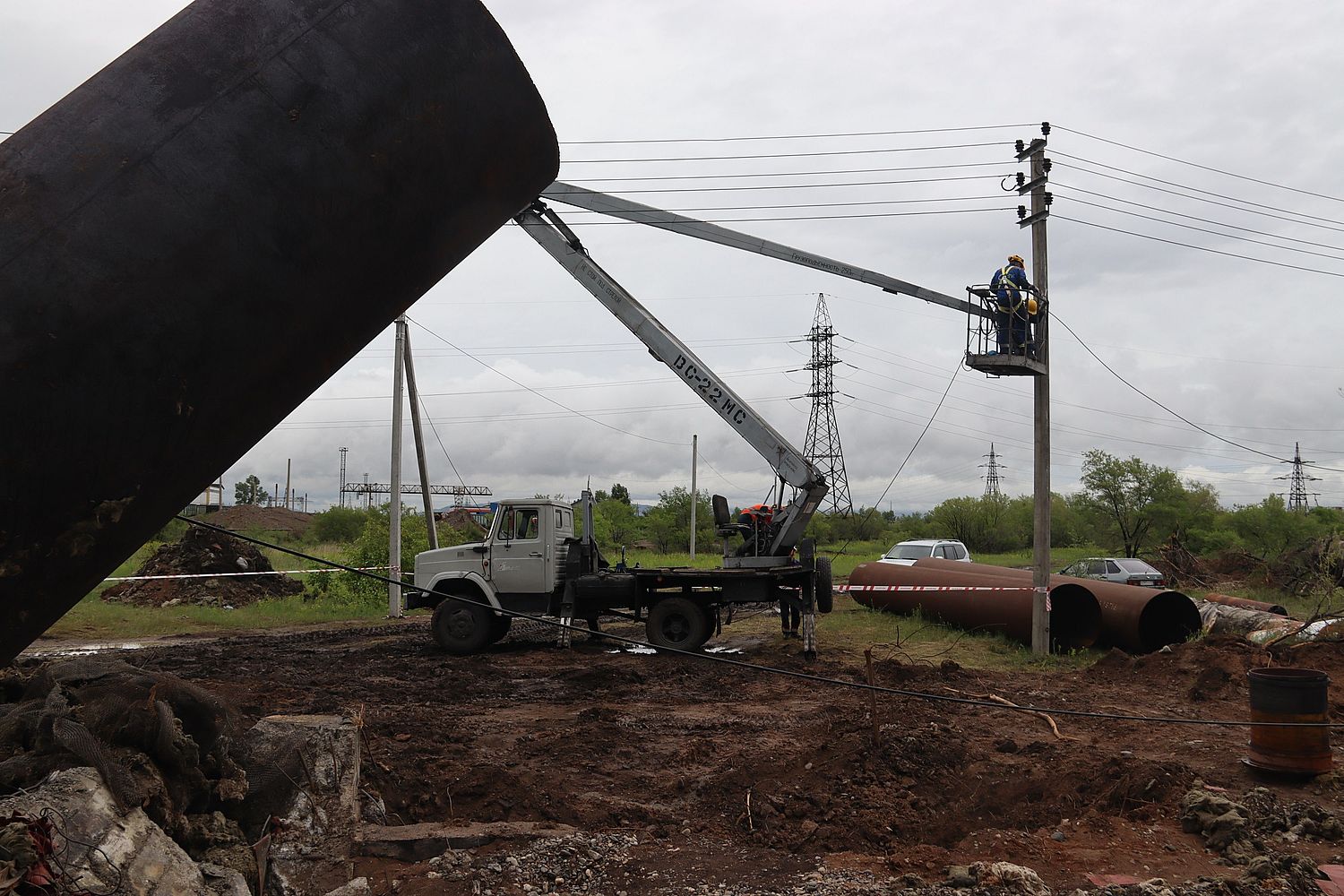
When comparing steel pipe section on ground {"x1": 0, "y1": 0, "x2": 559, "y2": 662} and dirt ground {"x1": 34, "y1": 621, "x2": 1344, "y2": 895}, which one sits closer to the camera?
steel pipe section on ground {"x1": 0, "y1": 0, "x2": 559, "y2": 662}

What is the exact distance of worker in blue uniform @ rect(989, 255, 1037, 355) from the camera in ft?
40.5

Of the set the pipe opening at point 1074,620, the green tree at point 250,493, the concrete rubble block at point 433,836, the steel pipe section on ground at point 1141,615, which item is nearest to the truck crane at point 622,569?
the pipe opening at point 1074,620

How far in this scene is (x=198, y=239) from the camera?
5.54 feet

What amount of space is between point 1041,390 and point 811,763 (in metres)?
7.95

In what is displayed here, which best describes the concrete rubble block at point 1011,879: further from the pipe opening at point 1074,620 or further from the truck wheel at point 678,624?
the pipe opening at point 1074,620

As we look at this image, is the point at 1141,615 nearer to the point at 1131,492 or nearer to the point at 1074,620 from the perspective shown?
the point at 1074,620

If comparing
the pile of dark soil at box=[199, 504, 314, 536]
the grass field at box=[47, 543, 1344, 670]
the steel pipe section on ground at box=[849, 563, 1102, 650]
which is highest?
the pile of dark soil at box=[199, 504, 314, 536]

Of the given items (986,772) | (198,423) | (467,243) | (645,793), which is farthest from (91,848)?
(986,772)

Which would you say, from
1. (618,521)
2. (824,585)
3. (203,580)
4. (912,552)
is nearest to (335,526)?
(618,521)

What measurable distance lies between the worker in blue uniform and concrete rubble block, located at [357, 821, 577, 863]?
9427 millimetres

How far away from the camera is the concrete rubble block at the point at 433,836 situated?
A: 16.5 ft

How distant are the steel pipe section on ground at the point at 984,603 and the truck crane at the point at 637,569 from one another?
2612 millimetres

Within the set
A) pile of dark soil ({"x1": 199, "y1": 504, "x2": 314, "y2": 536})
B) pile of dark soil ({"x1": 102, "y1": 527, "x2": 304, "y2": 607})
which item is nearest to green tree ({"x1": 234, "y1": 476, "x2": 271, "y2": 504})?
pile of dark soil ({"x1": 199, "y1": 504, "x2": 314, "y2": 536})

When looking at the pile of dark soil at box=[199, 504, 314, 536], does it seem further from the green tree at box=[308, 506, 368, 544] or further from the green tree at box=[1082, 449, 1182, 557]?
the green tree at box=[1082, 449, 1182, 557]
